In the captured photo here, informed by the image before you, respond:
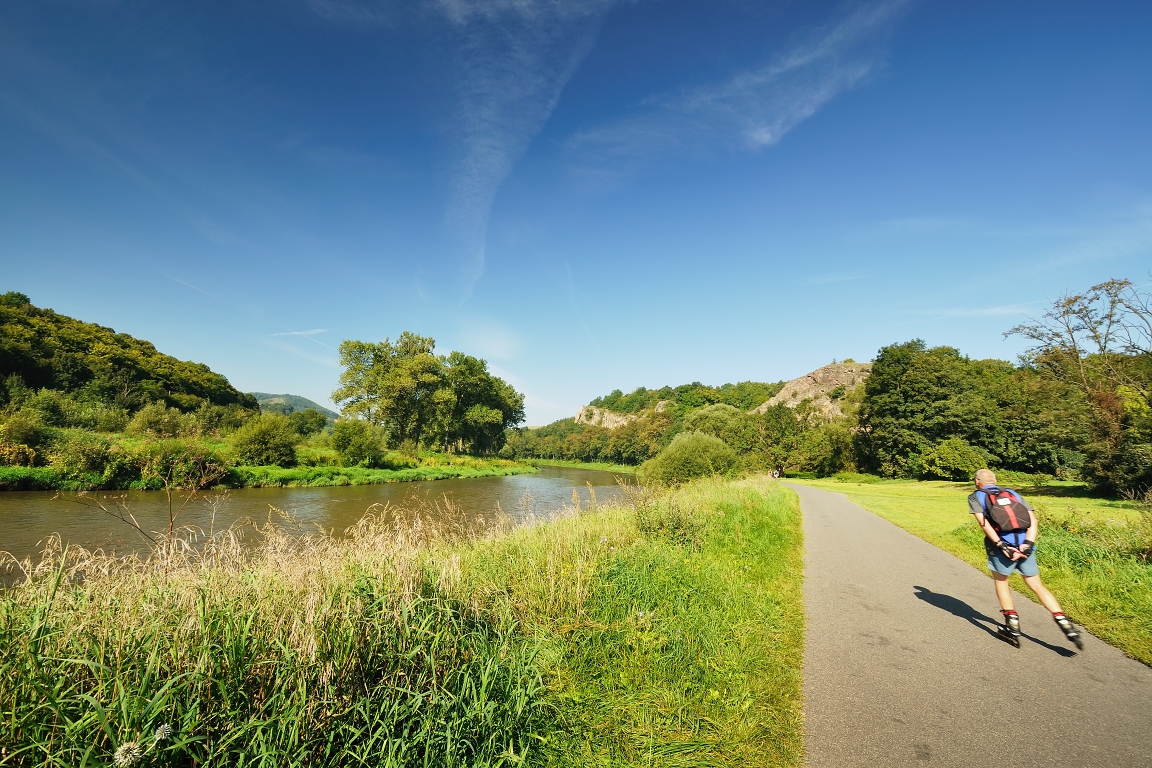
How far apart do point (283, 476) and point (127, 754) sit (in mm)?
32325

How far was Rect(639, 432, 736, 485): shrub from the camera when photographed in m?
25.7

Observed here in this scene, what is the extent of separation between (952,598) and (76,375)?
217 ft

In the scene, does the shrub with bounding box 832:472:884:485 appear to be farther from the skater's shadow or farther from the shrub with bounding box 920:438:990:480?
the skater's shadow

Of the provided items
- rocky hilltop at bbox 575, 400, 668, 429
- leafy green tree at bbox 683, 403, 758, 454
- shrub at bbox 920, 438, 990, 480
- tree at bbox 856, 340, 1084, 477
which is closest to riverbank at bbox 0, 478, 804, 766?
shrub at bbox 920, 438, 990, 480

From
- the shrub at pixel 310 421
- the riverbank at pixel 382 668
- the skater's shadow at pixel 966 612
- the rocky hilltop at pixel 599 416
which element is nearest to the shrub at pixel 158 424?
the shrub at pixel 310 421

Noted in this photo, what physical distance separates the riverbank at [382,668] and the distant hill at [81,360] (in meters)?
47.9

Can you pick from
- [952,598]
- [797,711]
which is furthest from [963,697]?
[952,598]

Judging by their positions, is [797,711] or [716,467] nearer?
[797,711]

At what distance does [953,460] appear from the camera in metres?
38.5

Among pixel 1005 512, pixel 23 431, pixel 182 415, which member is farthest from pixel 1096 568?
pixel 182 415

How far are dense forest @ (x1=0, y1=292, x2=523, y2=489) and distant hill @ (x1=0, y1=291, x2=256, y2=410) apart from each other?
0.43ft

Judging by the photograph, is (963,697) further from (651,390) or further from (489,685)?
(651,390)

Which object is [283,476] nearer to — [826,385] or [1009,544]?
[1009,544]

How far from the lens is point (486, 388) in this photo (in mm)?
65125
